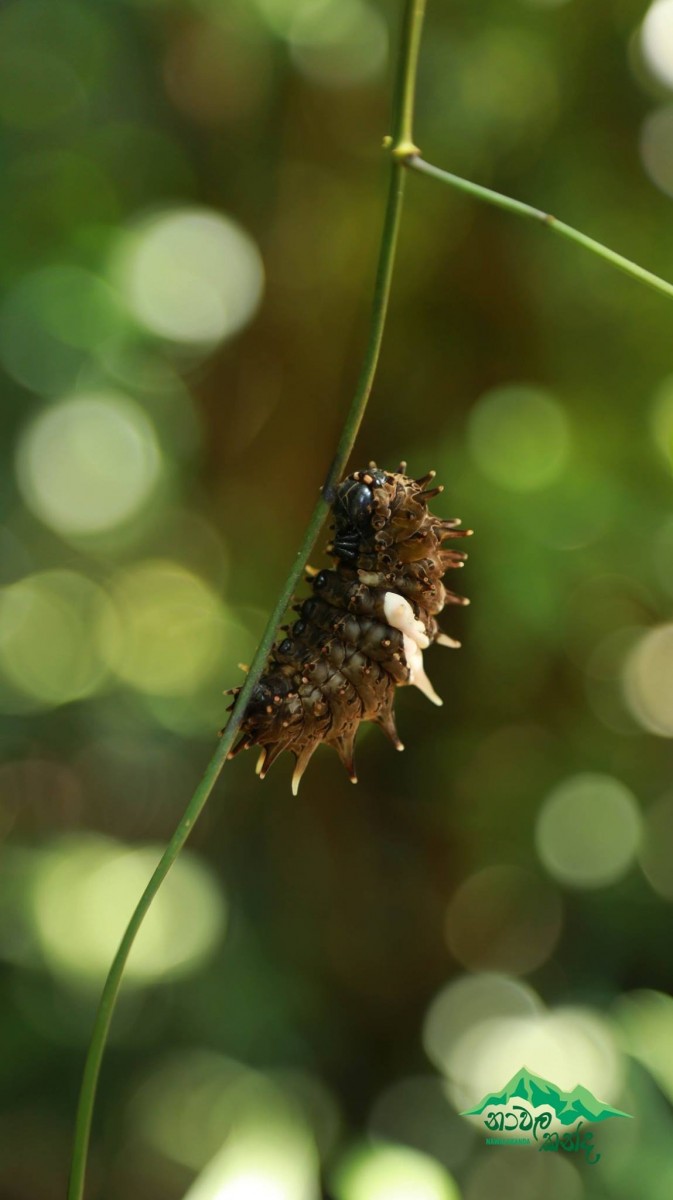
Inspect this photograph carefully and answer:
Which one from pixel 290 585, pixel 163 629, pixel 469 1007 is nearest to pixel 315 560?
pixel 163 629

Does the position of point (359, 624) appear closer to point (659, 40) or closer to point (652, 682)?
point (652, 682)

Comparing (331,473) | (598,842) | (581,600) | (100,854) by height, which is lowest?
(100,854)

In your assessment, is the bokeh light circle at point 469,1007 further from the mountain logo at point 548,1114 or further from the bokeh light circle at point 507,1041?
the mountain logo at point 548,1114

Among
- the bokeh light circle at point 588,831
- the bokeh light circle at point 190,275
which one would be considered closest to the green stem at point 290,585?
the bokeh light circle at point 190,275

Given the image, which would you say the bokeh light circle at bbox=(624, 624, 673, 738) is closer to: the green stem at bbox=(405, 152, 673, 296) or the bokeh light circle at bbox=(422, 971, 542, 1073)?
the bokeh light circle at bbox=(422, 971, 542, 1073)

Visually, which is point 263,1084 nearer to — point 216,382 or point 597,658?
point 597,658

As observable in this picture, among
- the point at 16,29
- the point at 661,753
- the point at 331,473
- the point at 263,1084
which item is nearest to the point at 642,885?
the point at 661,753
